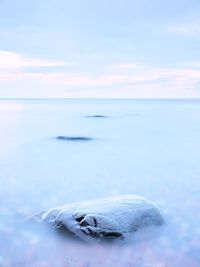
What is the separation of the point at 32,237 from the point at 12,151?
1298cm

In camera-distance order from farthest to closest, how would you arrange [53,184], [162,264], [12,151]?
1. [12,151]
2. [53,184]
3. [162,264]

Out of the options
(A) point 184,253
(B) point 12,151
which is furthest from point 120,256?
(B) point 12,151

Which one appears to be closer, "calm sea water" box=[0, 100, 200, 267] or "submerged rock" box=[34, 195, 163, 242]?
"calm sea water" box=[0, 100, 200, 267]

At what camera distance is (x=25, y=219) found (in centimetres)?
789

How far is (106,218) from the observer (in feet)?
21.2

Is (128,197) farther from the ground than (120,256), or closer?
farther from the ground

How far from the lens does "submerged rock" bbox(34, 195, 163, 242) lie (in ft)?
21.1

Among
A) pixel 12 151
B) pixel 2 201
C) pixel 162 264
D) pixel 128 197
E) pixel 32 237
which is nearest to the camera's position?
pixel 162 264

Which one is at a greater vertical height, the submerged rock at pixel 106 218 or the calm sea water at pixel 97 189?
the submerged rock at pixel 106 218

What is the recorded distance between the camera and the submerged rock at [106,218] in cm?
643

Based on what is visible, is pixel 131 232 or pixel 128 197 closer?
pixel 131 232

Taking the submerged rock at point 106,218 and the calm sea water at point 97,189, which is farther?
the submerged rock at point 106,218

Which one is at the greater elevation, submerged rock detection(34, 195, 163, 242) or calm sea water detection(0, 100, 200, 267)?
submerged rock detection(34, 195, 163, 242)

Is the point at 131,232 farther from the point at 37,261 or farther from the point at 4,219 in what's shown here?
the point at 4,219
